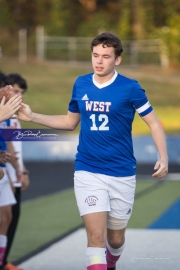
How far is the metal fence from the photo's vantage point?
4041 centimetres

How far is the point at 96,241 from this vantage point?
5.73 metres

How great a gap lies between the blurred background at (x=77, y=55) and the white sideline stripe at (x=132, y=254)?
813 cm

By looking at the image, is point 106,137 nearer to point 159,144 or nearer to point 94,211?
point 159,144

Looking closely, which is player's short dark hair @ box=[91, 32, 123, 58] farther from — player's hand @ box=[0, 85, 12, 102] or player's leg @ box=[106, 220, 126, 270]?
player's leg @ box=[106, 220, 126, 270]

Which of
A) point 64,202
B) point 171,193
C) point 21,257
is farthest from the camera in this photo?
point 171,193

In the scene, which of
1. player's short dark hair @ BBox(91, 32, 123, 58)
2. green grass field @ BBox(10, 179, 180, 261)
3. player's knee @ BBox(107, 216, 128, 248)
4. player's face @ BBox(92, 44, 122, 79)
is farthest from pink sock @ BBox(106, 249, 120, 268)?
green grass field @ BBox(10, 179, 180, 261)

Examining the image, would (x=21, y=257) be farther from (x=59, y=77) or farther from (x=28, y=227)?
(x=59, y=77)

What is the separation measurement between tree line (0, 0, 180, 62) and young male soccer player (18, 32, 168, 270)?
3390 cm

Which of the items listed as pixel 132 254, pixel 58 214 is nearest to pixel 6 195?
pixel 132 254

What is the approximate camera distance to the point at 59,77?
129 feet

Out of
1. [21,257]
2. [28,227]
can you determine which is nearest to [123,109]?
[21,257]

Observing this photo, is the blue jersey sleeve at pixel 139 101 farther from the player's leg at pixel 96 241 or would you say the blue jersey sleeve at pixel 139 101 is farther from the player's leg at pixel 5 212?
the player's leg at pixel 5 212

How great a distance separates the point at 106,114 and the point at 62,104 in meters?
29.3

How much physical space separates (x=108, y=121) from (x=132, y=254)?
8.60ft
